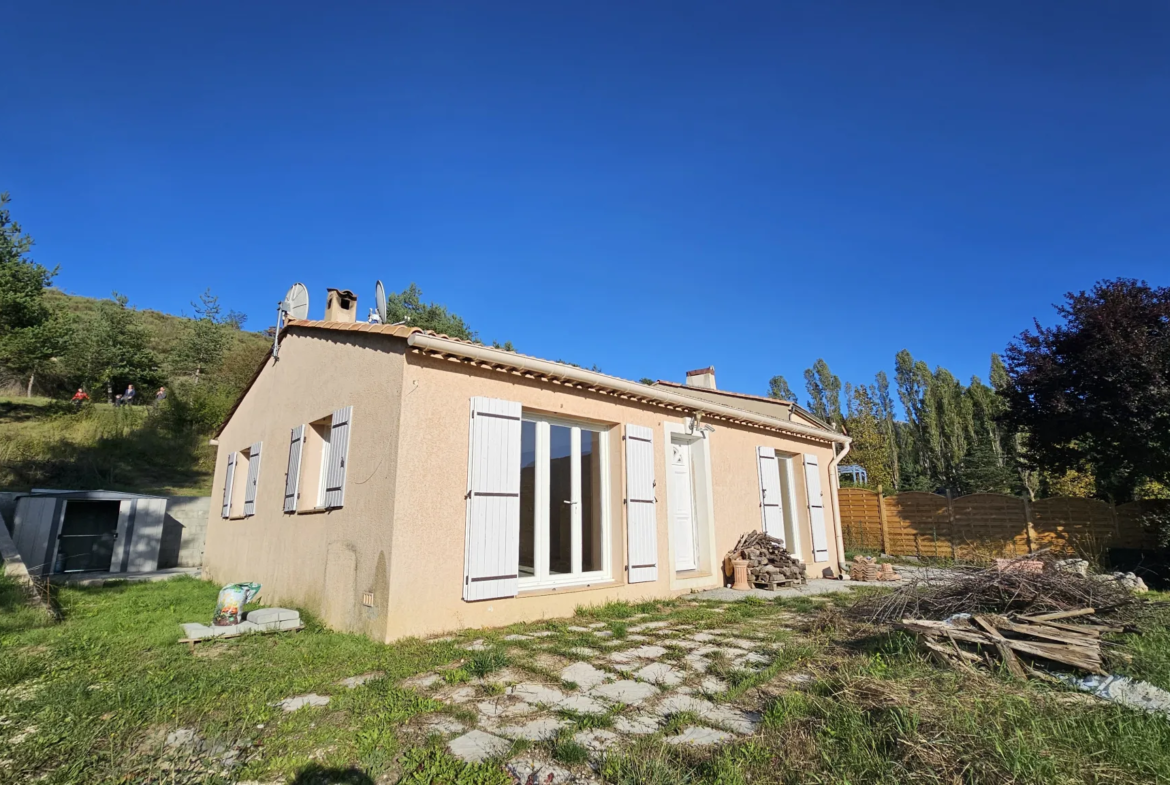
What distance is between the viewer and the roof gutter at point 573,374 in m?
4.92

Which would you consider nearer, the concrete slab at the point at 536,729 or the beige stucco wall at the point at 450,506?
the concrete slab at the point at 536,729

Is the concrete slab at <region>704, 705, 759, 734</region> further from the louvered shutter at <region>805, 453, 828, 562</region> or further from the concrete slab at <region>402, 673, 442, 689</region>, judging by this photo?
the louvered shutter at <region>805, 453, 828, 562</region>

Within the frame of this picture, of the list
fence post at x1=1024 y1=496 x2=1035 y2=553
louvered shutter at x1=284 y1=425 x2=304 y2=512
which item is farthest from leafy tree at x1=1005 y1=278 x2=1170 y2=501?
Result: louvered shutter at x1=284 y1=425 x2=304 y2=512

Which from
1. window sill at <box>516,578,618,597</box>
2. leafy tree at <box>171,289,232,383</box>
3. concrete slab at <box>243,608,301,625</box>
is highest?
leafy tree at <box>171,289,232,383</box>

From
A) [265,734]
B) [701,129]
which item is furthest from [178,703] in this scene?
[701,129]

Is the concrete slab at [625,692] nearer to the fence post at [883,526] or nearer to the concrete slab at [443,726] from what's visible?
the concrete slab at [443,726]

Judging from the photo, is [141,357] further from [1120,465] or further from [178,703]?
[1120,465]

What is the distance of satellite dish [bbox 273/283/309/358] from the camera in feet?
25.1

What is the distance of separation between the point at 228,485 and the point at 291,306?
371cm

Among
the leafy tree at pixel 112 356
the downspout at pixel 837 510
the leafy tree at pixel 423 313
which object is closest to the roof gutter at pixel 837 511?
the downspout at pixel 837 510

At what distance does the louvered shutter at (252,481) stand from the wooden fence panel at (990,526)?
14.3 meters

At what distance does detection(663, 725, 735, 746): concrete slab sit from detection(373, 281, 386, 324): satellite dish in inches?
244

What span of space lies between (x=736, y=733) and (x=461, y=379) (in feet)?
12.4

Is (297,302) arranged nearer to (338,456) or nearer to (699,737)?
(338,456)
